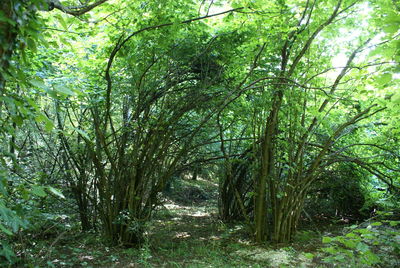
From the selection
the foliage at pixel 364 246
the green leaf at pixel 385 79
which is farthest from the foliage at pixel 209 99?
the green leaf at pixel 385 79

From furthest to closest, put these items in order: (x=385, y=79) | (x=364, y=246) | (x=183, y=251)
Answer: (x=183, y=251) → (x=364, y=246) → (x=385, y=79)

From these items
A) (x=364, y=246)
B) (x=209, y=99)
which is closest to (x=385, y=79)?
(x=364, y=246)

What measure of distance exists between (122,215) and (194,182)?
306 inches

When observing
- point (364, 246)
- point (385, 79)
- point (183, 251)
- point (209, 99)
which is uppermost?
point (209, 99)

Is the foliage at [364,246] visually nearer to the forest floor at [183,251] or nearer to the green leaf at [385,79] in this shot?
the forest floor at [183,251]

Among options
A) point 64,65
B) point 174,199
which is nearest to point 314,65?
point 64,65

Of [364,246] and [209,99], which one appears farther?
[209,99]

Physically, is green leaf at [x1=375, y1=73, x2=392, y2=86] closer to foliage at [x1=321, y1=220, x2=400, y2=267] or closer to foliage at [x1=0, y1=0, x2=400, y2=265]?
foliage at [x1=321, y1=220, x2=400, y2=267]

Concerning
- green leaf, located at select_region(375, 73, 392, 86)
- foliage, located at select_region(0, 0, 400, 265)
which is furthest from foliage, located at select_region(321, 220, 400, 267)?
green leaf, located at select_region(375, 73, 392, 86)

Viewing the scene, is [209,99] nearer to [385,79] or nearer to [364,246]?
[364,246]

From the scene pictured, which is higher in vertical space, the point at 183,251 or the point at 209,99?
the point at 209,99

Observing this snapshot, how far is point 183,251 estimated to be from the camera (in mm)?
3977

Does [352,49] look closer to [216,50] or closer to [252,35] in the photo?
[252,35]

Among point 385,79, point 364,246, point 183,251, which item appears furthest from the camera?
point 183,251
